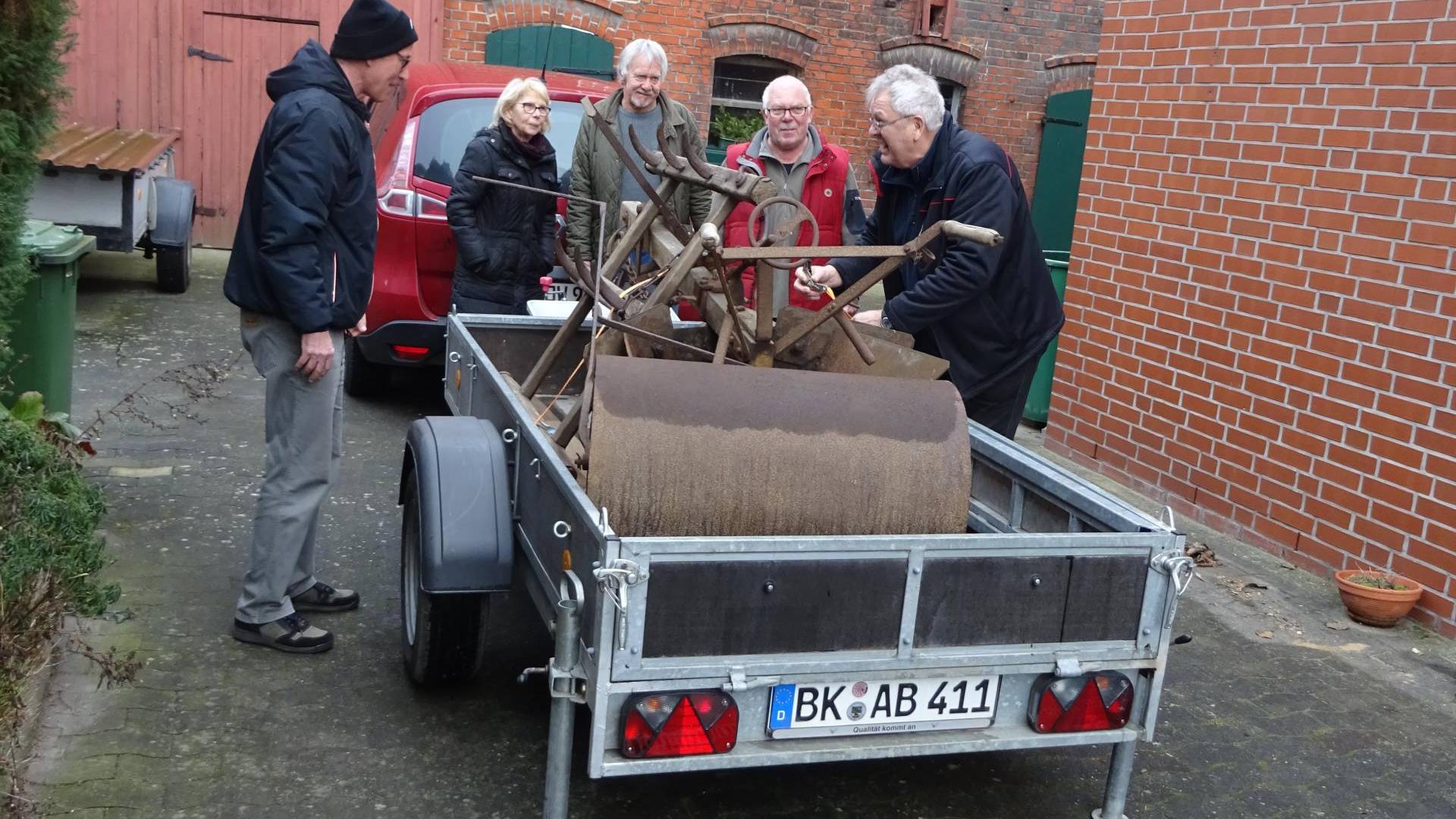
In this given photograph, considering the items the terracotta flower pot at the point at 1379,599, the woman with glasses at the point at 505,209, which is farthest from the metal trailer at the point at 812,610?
the woman with glasses at the point at 505,209

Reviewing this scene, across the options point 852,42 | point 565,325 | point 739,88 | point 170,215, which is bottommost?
point 170,215

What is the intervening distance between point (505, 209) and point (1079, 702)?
4.07m

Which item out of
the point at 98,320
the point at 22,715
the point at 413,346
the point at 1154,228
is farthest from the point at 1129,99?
the point at 98,320

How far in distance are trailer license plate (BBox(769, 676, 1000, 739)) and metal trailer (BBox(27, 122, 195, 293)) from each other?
701 centimetres

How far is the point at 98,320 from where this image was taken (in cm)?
928

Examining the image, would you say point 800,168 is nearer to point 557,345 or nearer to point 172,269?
point 557,345

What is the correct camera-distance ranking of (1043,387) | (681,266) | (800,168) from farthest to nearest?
(1043,387) → (800,168) → (681,266)

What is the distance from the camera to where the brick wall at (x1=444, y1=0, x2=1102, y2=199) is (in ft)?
44.4

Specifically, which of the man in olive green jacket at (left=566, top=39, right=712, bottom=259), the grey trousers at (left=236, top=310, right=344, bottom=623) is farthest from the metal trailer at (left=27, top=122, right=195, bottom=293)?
the grey trousers at (left=236, top=310, right=344, bottom=623)

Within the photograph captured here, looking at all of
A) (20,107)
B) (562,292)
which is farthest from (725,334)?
(562,292)

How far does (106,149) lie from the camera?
32.2ft

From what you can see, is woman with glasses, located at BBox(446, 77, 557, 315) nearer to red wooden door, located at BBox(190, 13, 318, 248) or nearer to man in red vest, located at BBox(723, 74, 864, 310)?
man in red vest, located at BBox(723, 74, 864, 310)

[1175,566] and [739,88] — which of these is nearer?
[1175,566]

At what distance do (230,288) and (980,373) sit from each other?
105 inches
